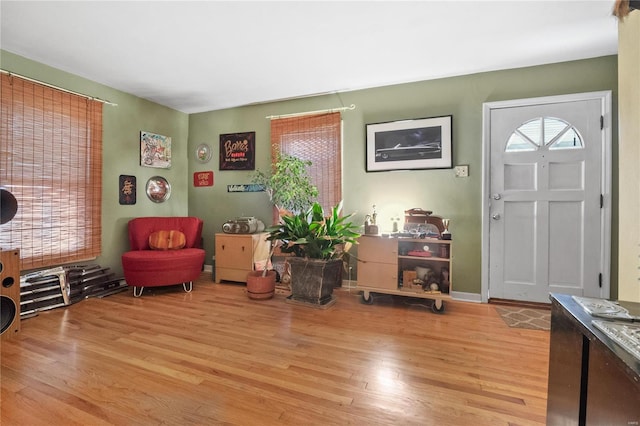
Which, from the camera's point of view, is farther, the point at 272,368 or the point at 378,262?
the point at 378,262

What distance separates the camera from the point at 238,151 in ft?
13.9

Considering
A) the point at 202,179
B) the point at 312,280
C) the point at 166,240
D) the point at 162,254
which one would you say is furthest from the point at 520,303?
the point at 202,179

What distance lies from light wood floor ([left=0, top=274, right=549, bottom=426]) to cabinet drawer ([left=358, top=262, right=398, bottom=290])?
28 centimetres

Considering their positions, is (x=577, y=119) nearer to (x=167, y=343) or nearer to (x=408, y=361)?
(x=408, y=361)

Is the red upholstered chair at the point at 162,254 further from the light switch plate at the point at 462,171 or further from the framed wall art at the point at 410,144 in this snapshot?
the light switch plate at the point at 462,171

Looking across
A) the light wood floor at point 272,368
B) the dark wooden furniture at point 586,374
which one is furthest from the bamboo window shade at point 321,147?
the dark wooden furniture at point 586,374

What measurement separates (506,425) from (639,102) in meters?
1.66

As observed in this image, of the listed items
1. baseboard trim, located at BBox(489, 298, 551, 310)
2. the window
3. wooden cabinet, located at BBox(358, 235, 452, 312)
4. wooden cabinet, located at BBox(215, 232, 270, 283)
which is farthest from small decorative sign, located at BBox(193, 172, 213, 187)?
baseboard trim, located at BBox(489, 298, 551, 310)

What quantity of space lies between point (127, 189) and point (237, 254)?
5.21 feet

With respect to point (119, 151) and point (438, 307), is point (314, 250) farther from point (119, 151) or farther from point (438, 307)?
point (119, 151)

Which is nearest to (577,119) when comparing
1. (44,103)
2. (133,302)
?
(133,302)

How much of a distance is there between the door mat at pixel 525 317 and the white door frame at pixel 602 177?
274 millimetres

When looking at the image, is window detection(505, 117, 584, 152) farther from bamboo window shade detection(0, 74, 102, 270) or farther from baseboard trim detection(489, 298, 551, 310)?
bamboo window shade detection(0, 74, 102, 270)

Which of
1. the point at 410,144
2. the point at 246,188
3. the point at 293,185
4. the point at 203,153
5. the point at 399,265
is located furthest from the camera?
the point at 203,153
